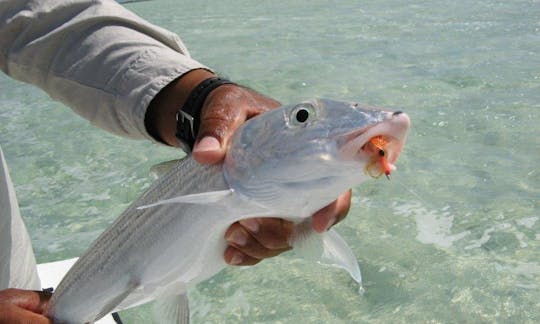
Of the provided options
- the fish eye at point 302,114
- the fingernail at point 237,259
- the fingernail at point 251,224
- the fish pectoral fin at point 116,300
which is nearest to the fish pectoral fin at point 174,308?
the fish pectoral fin at point 116,300

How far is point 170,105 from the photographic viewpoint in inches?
68.5

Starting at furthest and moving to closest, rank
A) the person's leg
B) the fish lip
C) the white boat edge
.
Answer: the white boat edge, the person's leg, the fish lip

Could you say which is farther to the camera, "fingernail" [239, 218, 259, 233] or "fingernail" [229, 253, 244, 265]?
"fingernail" [229, 253, 244, 265]

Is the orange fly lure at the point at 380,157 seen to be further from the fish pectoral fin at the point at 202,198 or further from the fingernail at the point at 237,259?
the fingernail at the point at 237,259

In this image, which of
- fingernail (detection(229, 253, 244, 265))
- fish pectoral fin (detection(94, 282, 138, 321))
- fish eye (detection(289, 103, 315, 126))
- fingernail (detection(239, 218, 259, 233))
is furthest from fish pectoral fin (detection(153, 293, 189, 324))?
fish eye (detection(289, 103, 315, 126))

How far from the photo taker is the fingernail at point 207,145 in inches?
52.5

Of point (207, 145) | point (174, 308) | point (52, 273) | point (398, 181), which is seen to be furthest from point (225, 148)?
point (398, 181)

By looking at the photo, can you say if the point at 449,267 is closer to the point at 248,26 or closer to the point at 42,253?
the point at 42,253

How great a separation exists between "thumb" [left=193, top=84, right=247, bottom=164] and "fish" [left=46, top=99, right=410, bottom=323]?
32 millimetres

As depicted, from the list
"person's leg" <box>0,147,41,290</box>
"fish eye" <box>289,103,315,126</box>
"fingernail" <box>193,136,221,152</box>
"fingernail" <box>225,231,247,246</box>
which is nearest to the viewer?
"fish eye" <box>289,103,315,126</box>

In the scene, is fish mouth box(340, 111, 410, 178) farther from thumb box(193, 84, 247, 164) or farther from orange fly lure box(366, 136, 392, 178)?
thumb box(193, 84, 247, 164)

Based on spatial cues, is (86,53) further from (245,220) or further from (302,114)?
(302,114)

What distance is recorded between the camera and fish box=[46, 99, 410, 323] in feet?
3.69

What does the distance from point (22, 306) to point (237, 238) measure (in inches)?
26.1
